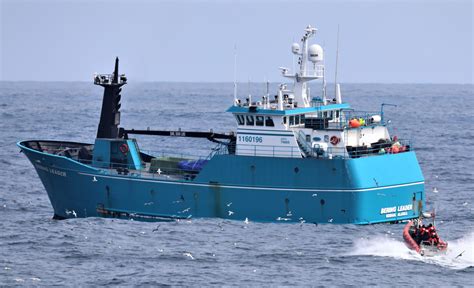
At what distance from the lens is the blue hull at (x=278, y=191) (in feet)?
Result: 159

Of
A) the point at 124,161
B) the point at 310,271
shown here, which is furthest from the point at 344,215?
the point at 124,161

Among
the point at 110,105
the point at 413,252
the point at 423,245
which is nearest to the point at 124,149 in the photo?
the point at 110,105

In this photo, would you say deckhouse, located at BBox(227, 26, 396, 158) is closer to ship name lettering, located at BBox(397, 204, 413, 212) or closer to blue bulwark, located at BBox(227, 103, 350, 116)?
blue bulwark, located at BBox(227, 103, 350, 116)

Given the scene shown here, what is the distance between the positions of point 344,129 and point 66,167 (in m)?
13.4

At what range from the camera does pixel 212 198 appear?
50469mm

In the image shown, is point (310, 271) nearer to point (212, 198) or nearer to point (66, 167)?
point (212, 198)

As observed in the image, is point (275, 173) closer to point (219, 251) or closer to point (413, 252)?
point (219, 251)

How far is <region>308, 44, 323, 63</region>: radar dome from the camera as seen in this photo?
2044 inches

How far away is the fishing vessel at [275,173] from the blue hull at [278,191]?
4cm

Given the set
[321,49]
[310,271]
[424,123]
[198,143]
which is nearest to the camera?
[310,271]

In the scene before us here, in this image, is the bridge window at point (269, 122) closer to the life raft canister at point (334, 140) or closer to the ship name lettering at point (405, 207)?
the life raft canister at point (334, 140)

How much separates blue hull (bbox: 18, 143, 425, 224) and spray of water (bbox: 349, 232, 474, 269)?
8.22 ft

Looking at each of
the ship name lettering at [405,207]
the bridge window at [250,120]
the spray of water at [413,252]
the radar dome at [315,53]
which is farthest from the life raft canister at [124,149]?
the spray of water at [413,252]

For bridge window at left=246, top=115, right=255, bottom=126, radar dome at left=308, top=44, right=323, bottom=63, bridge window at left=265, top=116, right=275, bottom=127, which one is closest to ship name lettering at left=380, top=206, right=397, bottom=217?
bridge window at left=265, top=116, right=275, bottom=127
